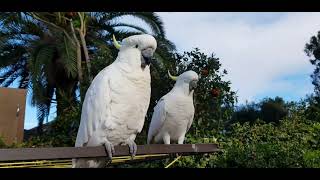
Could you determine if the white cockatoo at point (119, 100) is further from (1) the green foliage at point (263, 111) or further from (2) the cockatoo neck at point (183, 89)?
(1) the green foliage at point (263, 111)

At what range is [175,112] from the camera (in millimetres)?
3510

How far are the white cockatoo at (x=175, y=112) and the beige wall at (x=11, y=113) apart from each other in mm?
3141

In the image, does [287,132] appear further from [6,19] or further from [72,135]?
[6,19]

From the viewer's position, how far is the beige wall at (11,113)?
616cm

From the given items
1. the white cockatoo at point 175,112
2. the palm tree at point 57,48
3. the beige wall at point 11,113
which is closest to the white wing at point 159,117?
the white cockatoo at point 175,112

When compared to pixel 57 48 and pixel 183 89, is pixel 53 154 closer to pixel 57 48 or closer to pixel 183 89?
pixel 183 89

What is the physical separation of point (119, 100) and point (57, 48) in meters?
4.69

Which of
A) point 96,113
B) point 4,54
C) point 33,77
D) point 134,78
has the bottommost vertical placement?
point 96,113

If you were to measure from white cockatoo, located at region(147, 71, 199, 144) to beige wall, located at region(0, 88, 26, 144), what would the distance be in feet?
10.3
